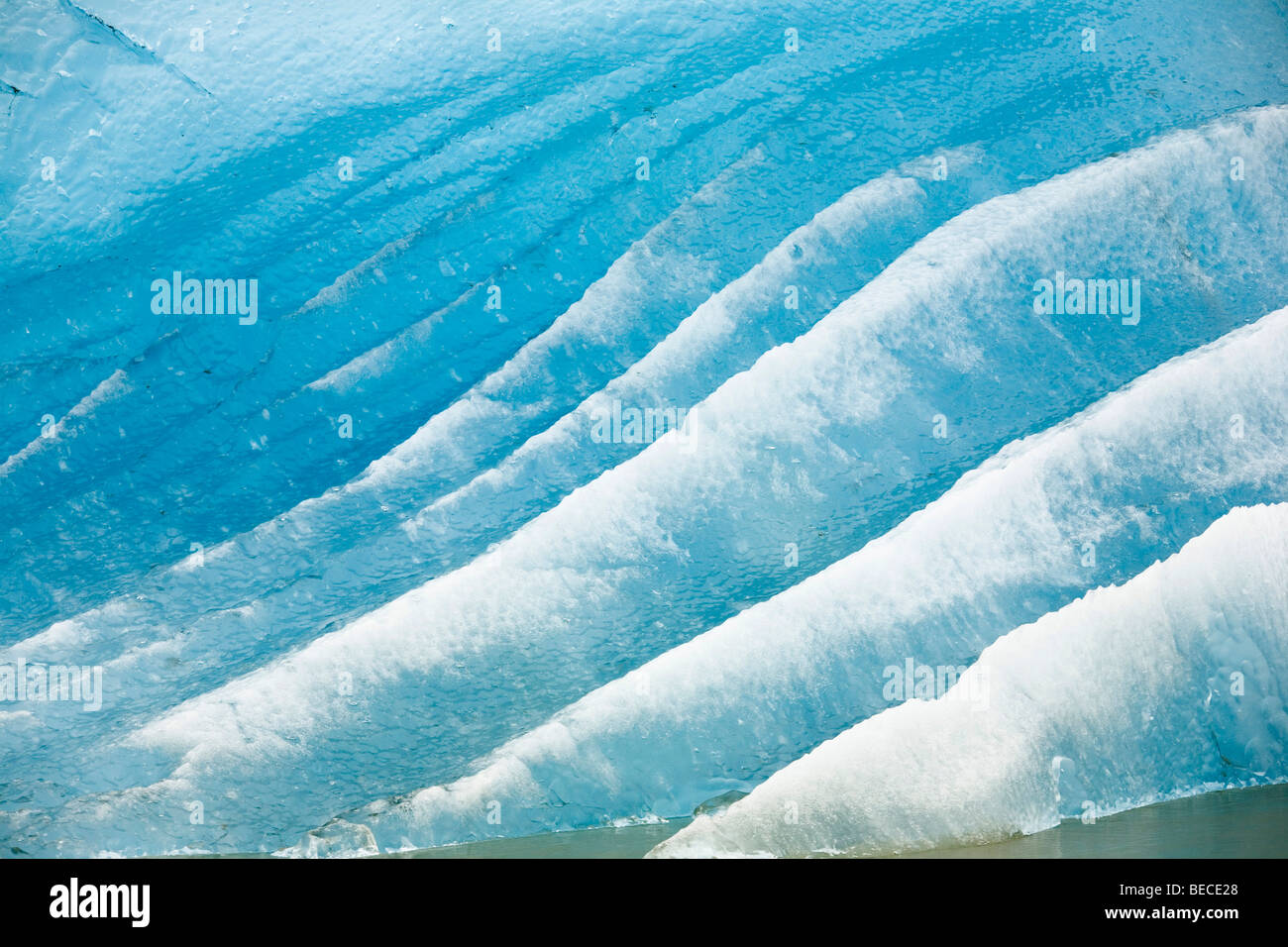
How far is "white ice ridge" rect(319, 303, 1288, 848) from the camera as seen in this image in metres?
2.80

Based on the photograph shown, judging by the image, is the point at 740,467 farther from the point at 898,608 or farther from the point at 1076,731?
the point at 1076,731

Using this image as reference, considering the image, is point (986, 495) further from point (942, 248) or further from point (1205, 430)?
point (942, 248)

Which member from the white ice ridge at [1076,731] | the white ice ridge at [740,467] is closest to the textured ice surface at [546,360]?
the white ice ridge at [740,467]

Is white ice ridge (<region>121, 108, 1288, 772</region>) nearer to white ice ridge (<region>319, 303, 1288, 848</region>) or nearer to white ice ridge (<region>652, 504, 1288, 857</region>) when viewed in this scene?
white ice ridge (<region>319, 303, 1288, 848</region>)

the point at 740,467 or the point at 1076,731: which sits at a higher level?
the point at 740,467

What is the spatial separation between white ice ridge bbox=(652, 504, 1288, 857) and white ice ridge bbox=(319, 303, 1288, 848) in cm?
15

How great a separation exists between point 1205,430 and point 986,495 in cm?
64

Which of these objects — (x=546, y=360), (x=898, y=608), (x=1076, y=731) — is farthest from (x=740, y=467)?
(x=1076, y=731)

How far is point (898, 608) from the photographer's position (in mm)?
2936

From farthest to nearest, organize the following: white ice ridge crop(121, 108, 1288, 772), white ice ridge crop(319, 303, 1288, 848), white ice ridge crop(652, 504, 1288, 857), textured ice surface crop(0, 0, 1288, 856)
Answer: white ice ridge crop(121, 108, 1288, 772) < textured ice surface crop(0, 0, 1288, 856) < white ice ridge crop(319, 303, 1288, 848) < white ice ridge crop(652, 504, 1288, 857)

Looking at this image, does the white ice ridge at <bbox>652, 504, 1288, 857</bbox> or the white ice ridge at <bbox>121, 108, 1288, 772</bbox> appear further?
the white ice ridge at <bbox>121, 108, 1288, 772</bbox>

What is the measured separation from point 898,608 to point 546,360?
1620mm

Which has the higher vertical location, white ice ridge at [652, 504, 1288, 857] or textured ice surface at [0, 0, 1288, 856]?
textured ice surface at [0, 0, 1288, 856]

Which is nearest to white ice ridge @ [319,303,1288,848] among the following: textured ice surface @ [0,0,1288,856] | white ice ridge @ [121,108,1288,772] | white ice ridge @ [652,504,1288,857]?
textured ice surface @ [0,0,1288,856]
